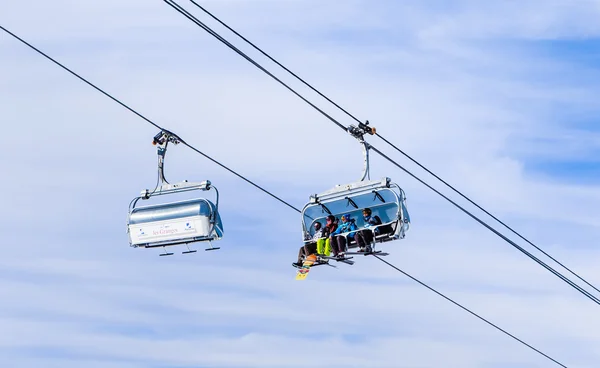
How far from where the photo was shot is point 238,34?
3161 cm

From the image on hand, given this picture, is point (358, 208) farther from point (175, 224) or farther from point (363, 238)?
point (175, 224)

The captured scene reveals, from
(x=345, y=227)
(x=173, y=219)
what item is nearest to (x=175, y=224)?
(x=173, y=219)

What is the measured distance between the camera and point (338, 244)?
126 feet

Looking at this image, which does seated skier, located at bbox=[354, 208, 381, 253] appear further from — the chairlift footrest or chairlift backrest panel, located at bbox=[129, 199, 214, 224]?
chairlift backrest panel, located at bbox=[129, 199, 214, 224]

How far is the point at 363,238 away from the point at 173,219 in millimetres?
5941

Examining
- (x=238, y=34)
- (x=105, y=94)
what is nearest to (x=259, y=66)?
(x=238, y=34)

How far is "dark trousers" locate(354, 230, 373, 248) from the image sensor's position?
38.0m

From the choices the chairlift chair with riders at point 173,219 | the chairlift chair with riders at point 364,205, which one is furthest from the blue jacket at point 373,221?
the chairlift chair with riders at point 173,219

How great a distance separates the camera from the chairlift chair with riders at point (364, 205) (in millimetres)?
37406

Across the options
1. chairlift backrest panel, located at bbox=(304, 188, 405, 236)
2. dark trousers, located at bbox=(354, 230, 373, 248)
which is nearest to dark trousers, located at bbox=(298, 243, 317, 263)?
chairlift backrest panel, located at bbox=(304, 188, 405, 236)

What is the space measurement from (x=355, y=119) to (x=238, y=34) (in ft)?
19.3

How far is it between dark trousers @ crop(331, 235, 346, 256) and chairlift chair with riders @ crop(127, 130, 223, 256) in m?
3.52

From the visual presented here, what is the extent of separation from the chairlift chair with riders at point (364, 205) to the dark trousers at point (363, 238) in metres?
0.12

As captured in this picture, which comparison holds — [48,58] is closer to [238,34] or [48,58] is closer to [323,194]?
[238,34]
